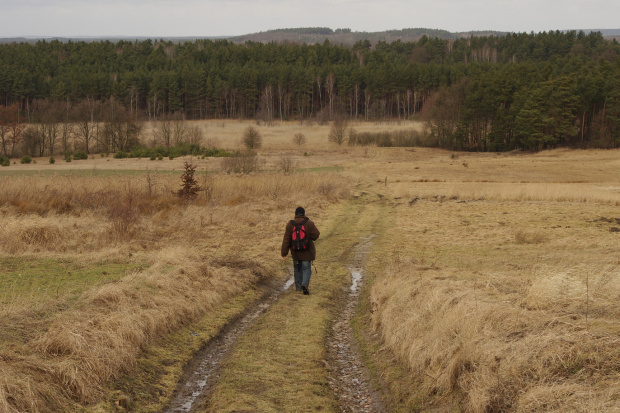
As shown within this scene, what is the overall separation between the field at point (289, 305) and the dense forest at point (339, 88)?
48837 mm

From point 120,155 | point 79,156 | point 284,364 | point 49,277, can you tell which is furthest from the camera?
point 79,156

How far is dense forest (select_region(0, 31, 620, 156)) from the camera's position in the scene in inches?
2783

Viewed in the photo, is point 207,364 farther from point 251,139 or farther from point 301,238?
point 251,139

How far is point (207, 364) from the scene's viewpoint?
31.0 feet

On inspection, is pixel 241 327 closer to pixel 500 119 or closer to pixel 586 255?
pixel 586 255

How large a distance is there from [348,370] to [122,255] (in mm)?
9041

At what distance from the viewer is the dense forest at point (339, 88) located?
7069 centimetres

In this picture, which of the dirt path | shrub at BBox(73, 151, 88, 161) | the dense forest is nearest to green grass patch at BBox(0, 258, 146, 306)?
the dirt path

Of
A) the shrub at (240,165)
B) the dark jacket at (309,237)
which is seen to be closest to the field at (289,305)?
the dark jacket at (309,237)

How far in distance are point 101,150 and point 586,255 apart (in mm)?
64450

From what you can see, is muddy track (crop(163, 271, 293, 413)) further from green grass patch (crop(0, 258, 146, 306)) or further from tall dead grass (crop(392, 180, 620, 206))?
tall dead grass (crop(392, 180, 620, 206))

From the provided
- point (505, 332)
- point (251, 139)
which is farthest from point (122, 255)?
point (251, 139)

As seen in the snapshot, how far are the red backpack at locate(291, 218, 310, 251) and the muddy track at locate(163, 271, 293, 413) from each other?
1534 mm

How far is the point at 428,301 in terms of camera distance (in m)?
10.1
